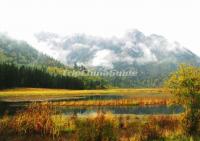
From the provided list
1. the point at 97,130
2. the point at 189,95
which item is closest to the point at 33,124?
the point at 97,130

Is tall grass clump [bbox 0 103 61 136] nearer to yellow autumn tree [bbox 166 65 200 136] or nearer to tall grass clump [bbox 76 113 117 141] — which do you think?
tall grass clump [bbox 76 113 117 141]

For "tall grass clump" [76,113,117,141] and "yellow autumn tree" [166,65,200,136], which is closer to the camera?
"tall grass clump" [76,113,117,141]

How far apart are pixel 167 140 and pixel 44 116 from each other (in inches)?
468

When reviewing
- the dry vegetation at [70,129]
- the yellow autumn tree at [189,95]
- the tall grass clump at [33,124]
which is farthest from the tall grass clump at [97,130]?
the tall grass clump at [33,124]

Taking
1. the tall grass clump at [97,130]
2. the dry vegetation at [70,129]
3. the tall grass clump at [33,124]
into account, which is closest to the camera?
the tall grass clump at [97,130]

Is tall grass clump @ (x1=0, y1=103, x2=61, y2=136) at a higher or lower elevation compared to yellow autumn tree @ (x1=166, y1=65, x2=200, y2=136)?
lower

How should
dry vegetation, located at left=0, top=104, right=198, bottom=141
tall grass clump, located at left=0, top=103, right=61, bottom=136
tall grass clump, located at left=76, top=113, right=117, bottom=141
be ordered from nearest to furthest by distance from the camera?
tall grass clump, located at left=76, top=113, right=117, bottom=141, dry vegetation, located at left=0, top=104, right=198, bottom=141, tall grass clump, located at left=0, top=103, right=61, bottom=136

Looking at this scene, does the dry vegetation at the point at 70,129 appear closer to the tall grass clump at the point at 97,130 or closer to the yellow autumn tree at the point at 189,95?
the tall grass clump at the point at 97,130

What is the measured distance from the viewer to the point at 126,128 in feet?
130

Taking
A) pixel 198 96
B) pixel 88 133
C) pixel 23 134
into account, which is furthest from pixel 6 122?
pixel 198 96

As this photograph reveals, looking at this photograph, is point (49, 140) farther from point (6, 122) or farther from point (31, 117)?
point (6, 122)

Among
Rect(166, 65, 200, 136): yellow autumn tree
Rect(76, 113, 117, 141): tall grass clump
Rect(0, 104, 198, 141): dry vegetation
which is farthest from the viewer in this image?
Rect(166, 65, 200, 136): yellow autumn tree

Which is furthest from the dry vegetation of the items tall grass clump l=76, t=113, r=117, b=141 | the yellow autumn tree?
the yellow autumn tree

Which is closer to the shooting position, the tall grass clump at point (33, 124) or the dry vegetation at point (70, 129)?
the dry vegetation at point (70, 129)
